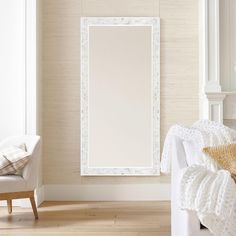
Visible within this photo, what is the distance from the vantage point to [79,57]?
5.45 m

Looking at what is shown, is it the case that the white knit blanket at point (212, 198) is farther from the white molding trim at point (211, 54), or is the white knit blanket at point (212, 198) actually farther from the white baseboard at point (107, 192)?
the white baseboard at point (107, 192)

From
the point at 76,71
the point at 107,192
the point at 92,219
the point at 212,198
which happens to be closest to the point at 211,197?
the point at 212,198

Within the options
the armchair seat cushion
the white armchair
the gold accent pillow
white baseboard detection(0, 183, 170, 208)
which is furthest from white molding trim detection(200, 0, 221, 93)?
the gold accent pillow

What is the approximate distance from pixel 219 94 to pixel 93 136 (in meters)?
1.52

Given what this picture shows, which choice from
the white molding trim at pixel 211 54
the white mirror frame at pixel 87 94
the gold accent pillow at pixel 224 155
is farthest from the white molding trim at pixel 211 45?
the gold accent pillow at pixel 224 155

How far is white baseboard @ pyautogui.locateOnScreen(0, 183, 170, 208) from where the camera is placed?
5418 millimetres

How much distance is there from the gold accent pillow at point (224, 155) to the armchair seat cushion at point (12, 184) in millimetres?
2257

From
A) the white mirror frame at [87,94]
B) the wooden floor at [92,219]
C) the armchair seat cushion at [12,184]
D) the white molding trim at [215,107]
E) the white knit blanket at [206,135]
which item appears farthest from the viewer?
the white mirror frame at [87,94]

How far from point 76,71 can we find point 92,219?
73.1 inches

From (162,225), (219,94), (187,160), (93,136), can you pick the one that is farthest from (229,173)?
(93,136)

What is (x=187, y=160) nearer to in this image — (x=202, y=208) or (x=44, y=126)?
(x=202, y=208)

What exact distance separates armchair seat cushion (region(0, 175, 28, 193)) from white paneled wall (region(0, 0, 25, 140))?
3.32ft

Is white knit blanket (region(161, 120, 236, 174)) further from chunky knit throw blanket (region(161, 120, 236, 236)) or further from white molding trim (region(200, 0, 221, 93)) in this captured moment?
white molding trim (region(200, 0, 221, 93))

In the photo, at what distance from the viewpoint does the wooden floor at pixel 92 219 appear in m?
3.97
